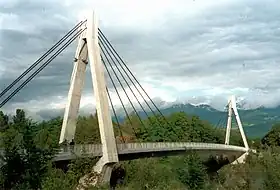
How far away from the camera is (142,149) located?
160ft

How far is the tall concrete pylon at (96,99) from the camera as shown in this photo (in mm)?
35469

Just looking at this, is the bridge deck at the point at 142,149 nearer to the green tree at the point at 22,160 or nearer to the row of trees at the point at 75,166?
the row of trees at the point at 75,166

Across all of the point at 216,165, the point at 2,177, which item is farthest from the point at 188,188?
the point at 216,165

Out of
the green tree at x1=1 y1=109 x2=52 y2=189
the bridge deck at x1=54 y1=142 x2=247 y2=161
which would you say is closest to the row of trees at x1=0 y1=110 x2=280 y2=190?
the green tree at x1=1 y1=109 x2=52 y2=189

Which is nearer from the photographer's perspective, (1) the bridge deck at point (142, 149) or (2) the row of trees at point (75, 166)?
(2) the row of trees at point (75, 166)

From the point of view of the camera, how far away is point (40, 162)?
21.5 m

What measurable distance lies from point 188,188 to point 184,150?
2003cm

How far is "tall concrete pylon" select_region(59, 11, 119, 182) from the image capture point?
116 ft

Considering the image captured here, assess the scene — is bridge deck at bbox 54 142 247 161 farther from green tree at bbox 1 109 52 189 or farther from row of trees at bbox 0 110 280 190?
green tree at bbox 1 109 52 189

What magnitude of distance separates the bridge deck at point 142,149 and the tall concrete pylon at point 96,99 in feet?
2.94

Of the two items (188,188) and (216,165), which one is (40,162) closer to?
(188,188)

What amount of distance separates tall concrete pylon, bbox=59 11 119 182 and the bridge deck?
90 cm

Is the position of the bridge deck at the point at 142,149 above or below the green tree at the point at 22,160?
above

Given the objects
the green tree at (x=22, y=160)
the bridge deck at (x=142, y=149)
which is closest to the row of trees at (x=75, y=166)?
the green tree at (x=22, y=160)
